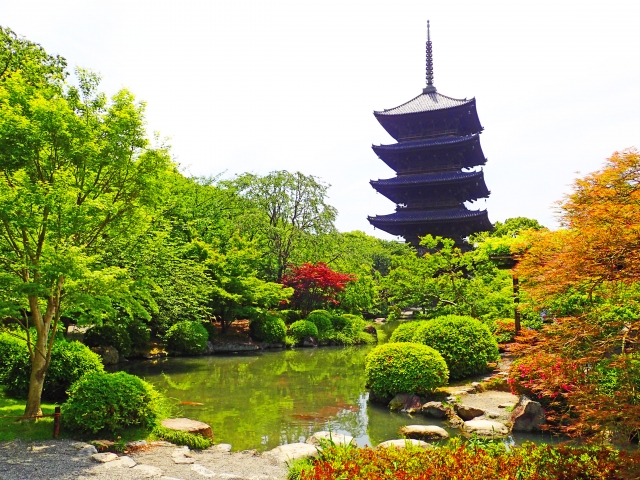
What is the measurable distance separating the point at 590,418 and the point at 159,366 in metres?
14.0

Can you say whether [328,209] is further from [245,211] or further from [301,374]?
[301,374]

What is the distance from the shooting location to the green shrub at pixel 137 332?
15.6 m

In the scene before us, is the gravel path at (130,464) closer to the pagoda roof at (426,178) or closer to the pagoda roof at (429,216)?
the pagoda roof at (429,216)

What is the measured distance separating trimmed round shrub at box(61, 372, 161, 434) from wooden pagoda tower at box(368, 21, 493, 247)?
21.9m

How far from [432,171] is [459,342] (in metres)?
19.2

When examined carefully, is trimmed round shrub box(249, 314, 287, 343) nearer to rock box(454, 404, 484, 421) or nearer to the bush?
the bush

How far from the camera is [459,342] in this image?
10797 millimetres

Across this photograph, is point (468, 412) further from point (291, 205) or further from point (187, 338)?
point (291, 205)

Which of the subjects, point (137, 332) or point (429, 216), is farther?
point (429, 216)

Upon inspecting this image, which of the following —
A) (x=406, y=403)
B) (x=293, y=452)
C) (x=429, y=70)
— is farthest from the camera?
(x=429, y=70)

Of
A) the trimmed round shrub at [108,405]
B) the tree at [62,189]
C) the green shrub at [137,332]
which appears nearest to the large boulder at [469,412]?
the trimmed round shrub at [108,405]

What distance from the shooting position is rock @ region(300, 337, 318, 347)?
20922mm

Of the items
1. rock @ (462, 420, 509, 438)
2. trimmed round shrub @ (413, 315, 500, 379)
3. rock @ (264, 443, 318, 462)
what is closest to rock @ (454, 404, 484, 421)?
rock @ (462, 420, 509, 438)

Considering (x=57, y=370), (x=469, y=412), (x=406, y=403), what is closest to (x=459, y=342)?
(x=406, y=403)
